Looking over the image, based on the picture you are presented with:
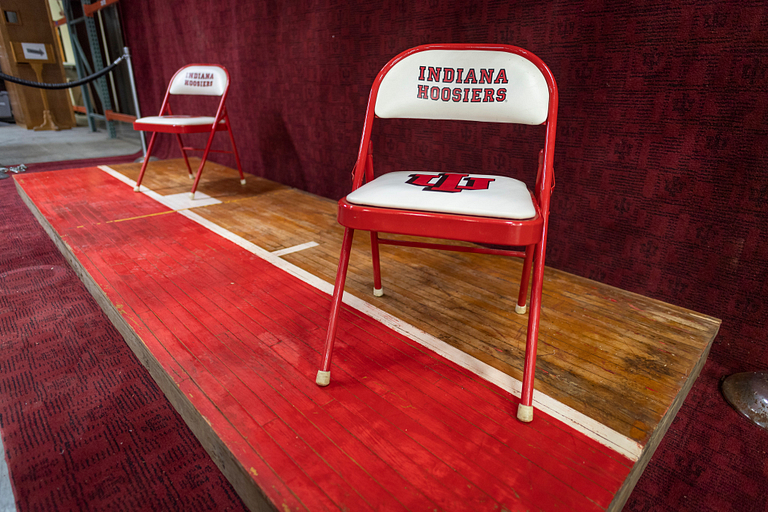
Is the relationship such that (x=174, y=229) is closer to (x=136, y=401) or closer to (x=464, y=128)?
(x=136, y=401)

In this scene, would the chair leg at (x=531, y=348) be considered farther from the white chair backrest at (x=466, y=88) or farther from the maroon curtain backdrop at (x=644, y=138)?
the maroon curtain backdrop at (x=644, y=138)

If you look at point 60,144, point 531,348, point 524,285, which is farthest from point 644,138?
point 60,144

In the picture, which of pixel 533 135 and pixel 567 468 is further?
pixel 533 135

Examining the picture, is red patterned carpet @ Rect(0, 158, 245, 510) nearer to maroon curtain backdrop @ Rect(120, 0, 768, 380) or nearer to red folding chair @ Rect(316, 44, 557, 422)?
red folding chair @ Rect(316, 44, 557, 422)

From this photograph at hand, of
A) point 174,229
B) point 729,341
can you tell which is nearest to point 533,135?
point 729,341

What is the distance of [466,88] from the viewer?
1.10 meters

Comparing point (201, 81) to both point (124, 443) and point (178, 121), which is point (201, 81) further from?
point (124, 443)

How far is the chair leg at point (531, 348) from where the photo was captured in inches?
35.8

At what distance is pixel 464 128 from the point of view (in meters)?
1.86

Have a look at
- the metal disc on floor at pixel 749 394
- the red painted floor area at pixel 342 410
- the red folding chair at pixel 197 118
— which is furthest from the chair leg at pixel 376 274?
the red folding chair at pixel 197 118

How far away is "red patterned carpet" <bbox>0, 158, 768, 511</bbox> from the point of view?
33.8 inches

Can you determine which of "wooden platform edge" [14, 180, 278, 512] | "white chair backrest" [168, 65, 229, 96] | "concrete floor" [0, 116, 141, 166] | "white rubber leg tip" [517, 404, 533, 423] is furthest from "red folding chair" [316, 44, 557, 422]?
"concrete floor" [0, 116, 141, 166]

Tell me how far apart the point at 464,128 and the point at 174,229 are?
1523mm

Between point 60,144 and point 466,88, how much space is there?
6.05 m
